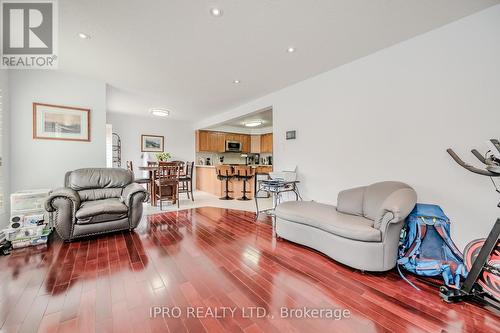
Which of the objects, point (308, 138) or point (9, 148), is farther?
point (308, 138)

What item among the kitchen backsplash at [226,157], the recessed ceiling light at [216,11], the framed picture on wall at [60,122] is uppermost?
the recessed ceiling light at [216,11]

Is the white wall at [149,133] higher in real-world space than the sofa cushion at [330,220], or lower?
higher

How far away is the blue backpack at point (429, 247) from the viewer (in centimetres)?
187

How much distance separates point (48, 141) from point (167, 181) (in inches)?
87.0

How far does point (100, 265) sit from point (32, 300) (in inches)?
22.7

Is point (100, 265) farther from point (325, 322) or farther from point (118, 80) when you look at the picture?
point (118, 80)

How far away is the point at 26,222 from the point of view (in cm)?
263

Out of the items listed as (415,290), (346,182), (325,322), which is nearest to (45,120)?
(325,322)

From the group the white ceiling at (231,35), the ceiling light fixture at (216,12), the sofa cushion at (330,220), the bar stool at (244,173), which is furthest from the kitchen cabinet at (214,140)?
the ceiling light fixture at (216,12)

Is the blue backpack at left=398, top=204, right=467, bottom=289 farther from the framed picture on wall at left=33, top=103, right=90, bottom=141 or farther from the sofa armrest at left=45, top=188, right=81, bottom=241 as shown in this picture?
the framed picture on wall at left=33, top=103, right=90, bottom=141

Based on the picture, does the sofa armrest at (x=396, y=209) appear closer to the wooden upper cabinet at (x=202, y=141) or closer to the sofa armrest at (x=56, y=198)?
the sofa armrest at (x=56, y=198)

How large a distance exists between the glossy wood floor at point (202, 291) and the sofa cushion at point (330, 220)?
39cm

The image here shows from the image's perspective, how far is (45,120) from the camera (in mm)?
3404

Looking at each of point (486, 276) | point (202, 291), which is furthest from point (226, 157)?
point (486, 276)
